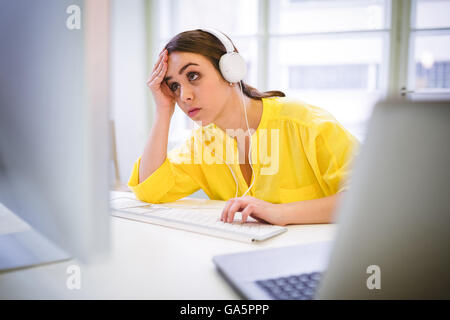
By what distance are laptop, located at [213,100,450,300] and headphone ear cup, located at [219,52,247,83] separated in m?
0.88

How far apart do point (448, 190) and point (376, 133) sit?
0.08 m

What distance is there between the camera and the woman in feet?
3.31

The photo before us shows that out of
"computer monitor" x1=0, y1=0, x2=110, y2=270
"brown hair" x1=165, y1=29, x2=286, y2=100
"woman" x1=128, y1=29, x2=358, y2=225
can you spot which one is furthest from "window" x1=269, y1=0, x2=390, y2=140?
"computer monitor" x1=0, y1=0, x2=110, y2=270

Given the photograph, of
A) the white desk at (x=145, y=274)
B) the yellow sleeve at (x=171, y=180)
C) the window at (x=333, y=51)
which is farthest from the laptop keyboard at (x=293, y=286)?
the window at (x=333, y=51)

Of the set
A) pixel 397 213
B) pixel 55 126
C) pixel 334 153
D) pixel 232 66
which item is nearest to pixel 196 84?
pixel 232 66

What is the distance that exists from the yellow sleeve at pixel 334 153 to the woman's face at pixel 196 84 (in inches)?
13.9

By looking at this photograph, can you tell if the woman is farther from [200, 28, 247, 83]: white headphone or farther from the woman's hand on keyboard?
the woman's hand on keyboard

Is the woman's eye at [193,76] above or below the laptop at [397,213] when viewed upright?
above

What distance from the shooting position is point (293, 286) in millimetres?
407

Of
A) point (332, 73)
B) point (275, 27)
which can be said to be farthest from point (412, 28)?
point (275, 27)

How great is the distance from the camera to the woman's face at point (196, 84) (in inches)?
42.1

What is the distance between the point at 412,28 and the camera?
2.67 metres

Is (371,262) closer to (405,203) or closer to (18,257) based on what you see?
(405,203)

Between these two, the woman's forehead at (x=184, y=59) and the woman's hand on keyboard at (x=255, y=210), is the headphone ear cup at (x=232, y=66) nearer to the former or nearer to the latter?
the woman's forehead at (x=184, y=59)
